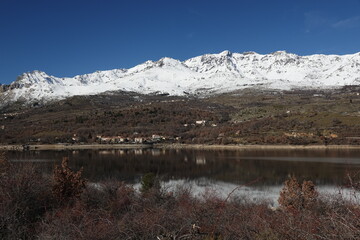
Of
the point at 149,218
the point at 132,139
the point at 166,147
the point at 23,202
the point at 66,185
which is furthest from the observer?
the point at 132,139

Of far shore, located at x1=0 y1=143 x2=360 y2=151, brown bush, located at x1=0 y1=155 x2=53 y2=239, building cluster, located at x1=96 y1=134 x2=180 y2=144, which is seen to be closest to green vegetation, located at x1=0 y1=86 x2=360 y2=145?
building cluster, located at x1=96 y1=134 x2=180 y2=144

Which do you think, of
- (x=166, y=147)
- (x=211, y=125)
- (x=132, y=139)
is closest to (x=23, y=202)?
(x=166, y=147)

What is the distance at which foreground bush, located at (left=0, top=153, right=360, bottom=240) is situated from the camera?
660cm

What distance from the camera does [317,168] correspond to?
44.2 metres

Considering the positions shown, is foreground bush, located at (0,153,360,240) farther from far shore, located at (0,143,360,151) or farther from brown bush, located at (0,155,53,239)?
far shore, located at (0,143,360,151)

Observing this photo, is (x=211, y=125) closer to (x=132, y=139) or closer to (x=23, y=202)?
(x=132, y=139)

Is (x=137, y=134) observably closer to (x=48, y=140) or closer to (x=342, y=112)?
(x=48, y=140)

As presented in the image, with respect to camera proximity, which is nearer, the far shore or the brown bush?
the brown bush

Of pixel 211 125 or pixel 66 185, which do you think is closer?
pixel 66 185

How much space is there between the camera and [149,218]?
9039 mm

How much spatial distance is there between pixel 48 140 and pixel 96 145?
15.3 meters

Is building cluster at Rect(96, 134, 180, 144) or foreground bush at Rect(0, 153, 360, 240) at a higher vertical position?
A: foreground bush at Rect(0, 153, 360, 240)

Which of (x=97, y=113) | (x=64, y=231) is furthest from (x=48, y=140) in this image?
Answer: (x=64, y=231)

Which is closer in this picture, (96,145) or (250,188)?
(250,188)
